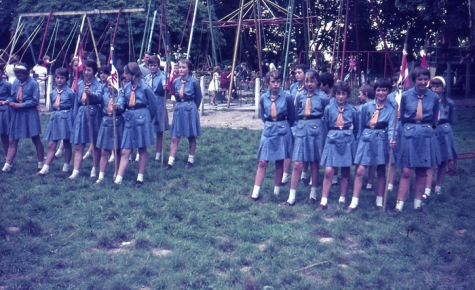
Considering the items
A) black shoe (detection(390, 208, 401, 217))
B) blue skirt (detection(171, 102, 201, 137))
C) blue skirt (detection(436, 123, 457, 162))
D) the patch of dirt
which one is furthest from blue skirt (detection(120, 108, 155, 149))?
the patch of dirt

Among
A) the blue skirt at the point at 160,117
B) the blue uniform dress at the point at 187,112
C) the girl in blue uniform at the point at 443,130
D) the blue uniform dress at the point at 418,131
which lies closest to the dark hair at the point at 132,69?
the blue uniform dress at the point at 187,112

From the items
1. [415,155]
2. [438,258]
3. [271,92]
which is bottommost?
[438,258]

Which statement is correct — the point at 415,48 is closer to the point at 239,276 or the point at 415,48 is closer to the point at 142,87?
the point at 142,87

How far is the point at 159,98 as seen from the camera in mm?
9312

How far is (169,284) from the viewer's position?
436 cm

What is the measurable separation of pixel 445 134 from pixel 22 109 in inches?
251

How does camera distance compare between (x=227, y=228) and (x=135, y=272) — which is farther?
(x=227, y=228)

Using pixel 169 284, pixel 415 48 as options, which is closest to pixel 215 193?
pixel 169 284

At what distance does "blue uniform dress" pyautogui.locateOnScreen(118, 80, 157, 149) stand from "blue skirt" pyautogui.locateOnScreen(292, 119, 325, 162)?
2249 millimetres

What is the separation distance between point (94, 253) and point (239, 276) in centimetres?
149

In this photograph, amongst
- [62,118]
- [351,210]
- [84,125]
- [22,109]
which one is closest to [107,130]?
[84,125]

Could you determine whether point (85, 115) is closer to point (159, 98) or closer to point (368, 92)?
point (159, 98)

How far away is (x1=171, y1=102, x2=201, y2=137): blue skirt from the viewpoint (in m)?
8.81

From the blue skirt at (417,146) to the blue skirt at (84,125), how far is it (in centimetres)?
451
